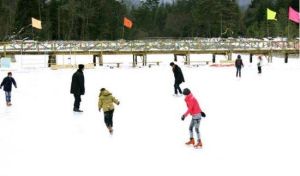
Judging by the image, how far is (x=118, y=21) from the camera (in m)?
67.9

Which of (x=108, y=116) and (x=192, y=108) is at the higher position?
(x=192, y=108)

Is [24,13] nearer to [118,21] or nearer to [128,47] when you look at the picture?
[118,21]

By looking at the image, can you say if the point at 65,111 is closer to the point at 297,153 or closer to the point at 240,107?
the point at 240,107

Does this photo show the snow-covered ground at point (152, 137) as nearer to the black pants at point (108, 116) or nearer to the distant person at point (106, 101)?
the black pants at point (108, 116)

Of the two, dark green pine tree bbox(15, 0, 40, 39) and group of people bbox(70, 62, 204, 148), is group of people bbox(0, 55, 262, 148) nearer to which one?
group of people bbox(70, 62, 204, 148)

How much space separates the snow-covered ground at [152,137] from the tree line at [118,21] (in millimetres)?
38053

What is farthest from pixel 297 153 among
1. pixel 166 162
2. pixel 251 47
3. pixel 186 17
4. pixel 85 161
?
pixel 186 17

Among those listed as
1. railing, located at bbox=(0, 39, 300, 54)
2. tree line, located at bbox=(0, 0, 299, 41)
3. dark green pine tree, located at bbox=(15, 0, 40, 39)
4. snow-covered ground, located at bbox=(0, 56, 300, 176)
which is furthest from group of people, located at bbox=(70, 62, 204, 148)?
dark green pine tree, located at bbox=(15, 0, 40, 39)

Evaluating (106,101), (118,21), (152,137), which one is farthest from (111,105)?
(118,21)

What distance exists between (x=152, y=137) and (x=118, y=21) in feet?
193

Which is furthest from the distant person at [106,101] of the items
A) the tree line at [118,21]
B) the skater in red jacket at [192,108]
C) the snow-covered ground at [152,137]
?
the tree line at [118,21]

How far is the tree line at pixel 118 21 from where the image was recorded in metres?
58.7

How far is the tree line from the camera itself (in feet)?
192

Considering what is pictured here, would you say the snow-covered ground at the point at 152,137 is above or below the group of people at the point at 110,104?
A: below
